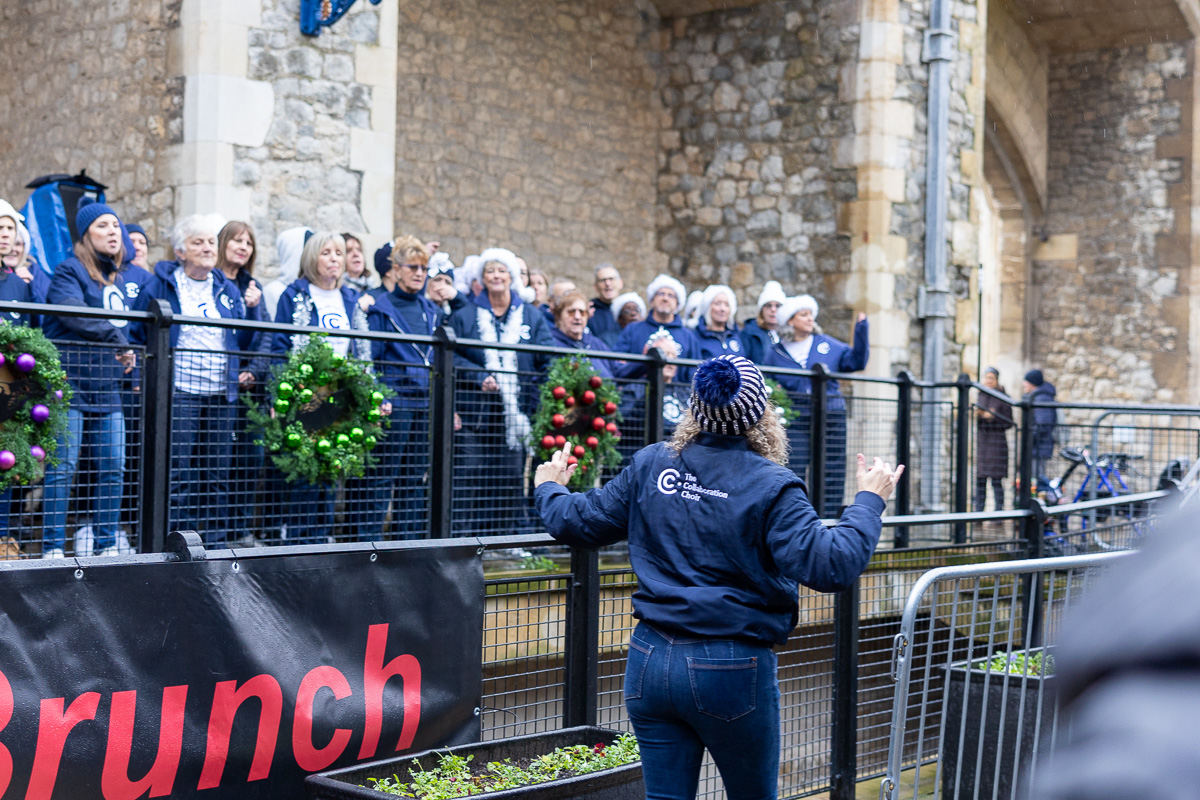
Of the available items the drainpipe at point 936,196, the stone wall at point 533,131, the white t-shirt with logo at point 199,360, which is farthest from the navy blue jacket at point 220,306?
the drainpipe at point 936,196

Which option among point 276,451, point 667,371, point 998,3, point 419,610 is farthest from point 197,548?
point 998,3

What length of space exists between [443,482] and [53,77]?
5308 millimetres

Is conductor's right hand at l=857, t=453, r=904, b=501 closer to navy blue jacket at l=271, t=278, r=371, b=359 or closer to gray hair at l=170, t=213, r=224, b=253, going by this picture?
navy blue jacket at l=271, t=278, r=371, b=359

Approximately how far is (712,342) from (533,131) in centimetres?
512

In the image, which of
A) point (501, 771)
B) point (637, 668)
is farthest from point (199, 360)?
point (637, 668)

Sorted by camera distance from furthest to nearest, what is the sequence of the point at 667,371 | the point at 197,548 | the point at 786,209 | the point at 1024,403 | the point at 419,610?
the point at 786,209 → the point at 1024,403 → the point at 667,371 → the point at 419,610 → the point at 197,548

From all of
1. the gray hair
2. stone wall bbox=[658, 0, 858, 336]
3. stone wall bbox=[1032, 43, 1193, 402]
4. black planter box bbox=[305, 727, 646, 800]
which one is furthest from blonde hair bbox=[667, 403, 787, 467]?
stone wall bbox=[1032, 43, 1193, 402]

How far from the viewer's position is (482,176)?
12.8m

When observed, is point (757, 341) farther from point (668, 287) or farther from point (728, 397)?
point (728, 397)

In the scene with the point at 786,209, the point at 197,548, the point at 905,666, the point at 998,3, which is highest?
the point at 998,3

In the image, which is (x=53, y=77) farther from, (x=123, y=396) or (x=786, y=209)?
(x=786, y=209)

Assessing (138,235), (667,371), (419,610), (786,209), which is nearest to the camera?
(419,610)

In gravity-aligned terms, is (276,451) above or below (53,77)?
below

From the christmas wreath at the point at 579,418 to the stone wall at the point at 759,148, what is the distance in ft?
18.5
